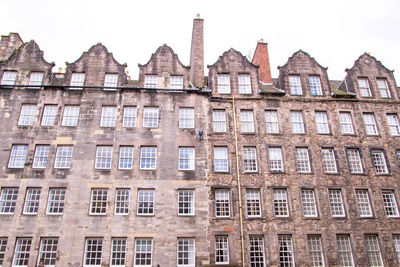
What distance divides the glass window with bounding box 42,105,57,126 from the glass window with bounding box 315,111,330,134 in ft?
69.4

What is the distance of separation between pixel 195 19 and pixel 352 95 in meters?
15.9

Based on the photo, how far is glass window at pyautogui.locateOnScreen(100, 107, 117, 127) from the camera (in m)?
23.8

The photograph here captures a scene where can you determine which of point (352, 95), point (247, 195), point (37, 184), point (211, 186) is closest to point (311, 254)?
point (247, 195)

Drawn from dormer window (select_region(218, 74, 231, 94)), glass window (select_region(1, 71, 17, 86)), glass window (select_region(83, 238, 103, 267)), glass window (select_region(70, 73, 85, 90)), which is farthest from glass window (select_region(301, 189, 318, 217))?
glass window (select_region(1, 71, 17, 86))

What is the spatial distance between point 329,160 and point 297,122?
12.7 feet

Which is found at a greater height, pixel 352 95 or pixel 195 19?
pixel 195 19

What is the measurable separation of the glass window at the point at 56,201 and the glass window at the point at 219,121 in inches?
482

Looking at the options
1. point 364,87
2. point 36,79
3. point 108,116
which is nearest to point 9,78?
point 36,79

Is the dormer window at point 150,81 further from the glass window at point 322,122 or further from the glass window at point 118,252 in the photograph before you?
the glass window at point 322,122


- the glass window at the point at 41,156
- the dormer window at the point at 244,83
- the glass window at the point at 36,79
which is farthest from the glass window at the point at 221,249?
the glass window at the point at 36,79

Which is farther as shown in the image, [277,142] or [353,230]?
[277,142]

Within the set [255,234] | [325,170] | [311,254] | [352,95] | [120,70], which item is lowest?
[311,254]

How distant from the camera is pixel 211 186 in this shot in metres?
22.1

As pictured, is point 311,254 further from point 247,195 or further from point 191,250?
point 191,250
